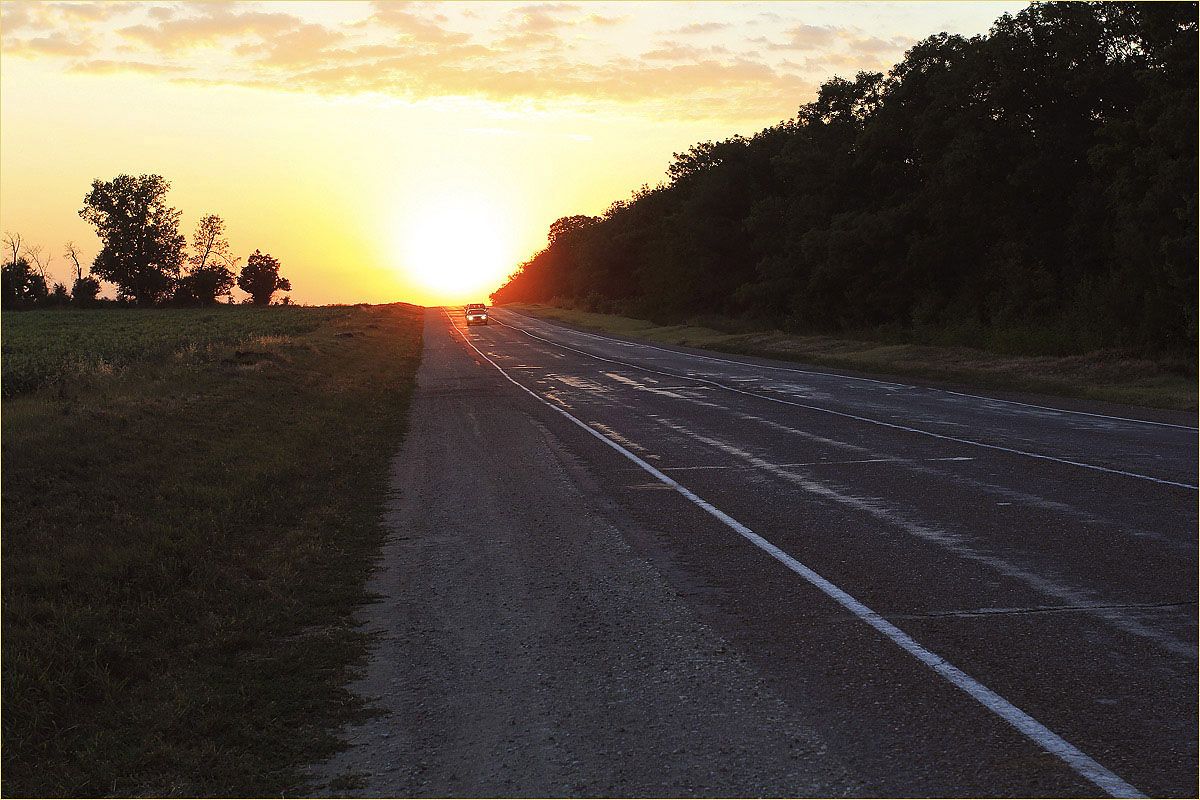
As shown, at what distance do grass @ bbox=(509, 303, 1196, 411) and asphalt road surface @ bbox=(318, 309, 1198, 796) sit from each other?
340 inches

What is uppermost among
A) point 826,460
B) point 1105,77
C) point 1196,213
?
point 1105,77

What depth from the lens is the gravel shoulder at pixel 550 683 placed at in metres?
4.34

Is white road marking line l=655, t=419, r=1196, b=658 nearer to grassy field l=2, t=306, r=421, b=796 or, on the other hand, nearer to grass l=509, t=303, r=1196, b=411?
grassy field l=2, t=306, r=421, b=796

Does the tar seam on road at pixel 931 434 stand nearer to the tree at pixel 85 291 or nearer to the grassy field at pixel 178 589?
the grassy field at pixel 178 589

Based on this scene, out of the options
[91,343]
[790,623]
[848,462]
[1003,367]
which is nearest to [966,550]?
[790,623]

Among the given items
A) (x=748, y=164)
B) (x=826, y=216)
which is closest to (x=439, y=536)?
(x=826, y=216)

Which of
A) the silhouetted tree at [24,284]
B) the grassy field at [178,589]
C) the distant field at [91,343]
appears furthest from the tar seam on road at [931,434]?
the silhouetted tree at [24,284]

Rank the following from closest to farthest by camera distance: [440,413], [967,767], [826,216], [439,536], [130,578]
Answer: [967,767] < [130,578] < [439,536] < [440,413] < [826,216]

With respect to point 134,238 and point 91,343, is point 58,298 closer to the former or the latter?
point 134,238

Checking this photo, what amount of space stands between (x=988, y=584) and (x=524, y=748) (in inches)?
154

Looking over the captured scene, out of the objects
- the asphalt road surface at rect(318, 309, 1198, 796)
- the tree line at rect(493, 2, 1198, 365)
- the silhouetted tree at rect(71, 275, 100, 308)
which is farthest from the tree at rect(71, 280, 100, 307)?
the asphalt road surface at rect(318, 309, 1198, 796)

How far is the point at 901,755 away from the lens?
4.43 metres

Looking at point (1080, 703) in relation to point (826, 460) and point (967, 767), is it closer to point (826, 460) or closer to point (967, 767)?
point (967, 767)

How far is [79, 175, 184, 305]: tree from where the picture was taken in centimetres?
11725
